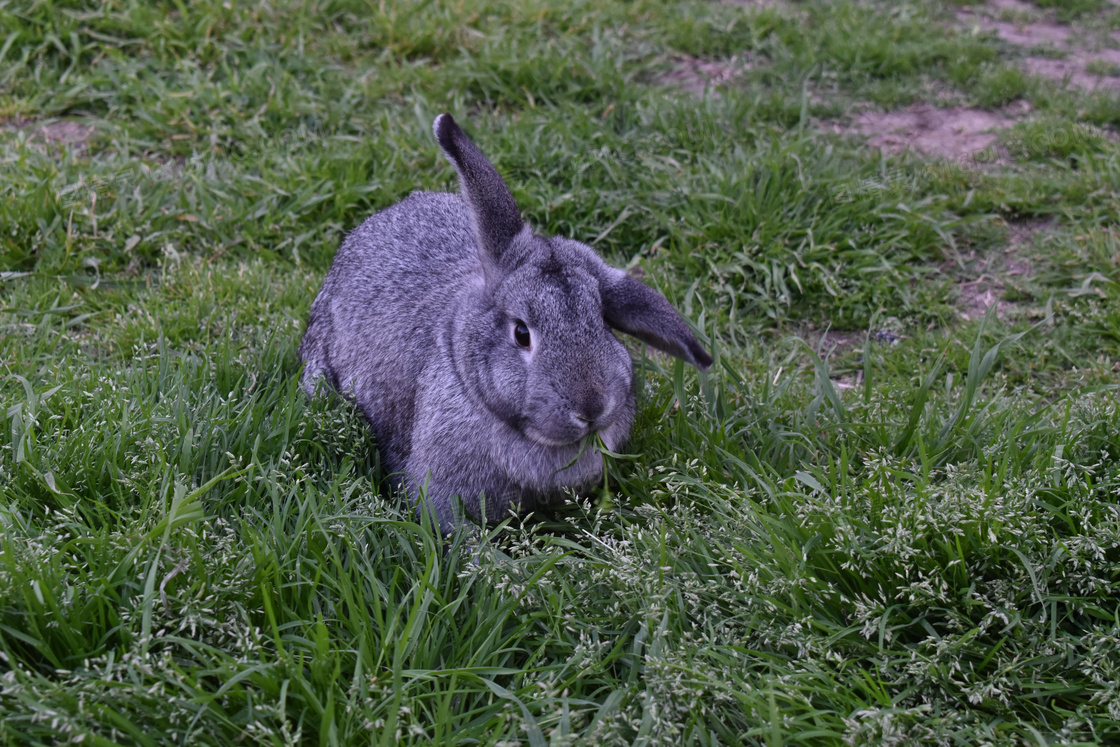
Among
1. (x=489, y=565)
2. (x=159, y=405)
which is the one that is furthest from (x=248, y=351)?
(x=489, y=565)

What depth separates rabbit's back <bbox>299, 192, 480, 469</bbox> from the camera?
4055mm

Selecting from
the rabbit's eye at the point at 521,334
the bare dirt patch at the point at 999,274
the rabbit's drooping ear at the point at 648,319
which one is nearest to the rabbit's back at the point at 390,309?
the rabbit's eye at the point at 521,334

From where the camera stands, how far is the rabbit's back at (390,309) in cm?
405

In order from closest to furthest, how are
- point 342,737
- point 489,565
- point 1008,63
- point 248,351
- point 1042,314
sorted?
point 342,737
point 489,565
point 248,351
point 1042,314
point 1008,63

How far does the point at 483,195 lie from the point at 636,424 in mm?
1188

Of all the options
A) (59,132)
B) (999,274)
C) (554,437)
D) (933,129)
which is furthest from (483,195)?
(933,129)

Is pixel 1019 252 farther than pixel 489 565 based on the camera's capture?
Yes

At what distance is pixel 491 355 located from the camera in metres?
3.53

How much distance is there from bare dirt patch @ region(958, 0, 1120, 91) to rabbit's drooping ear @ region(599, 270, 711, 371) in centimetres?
504

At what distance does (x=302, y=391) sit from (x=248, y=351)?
20.1 inches

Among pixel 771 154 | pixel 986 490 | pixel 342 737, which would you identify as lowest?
pixel 342 737

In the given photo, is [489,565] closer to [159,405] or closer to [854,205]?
[159,405]

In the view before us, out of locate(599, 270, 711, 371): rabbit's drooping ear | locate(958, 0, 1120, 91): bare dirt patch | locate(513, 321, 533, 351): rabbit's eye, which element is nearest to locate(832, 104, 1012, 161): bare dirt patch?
locate(958, 0, 1120, 91): bare dirt patch

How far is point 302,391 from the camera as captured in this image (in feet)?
13.2
